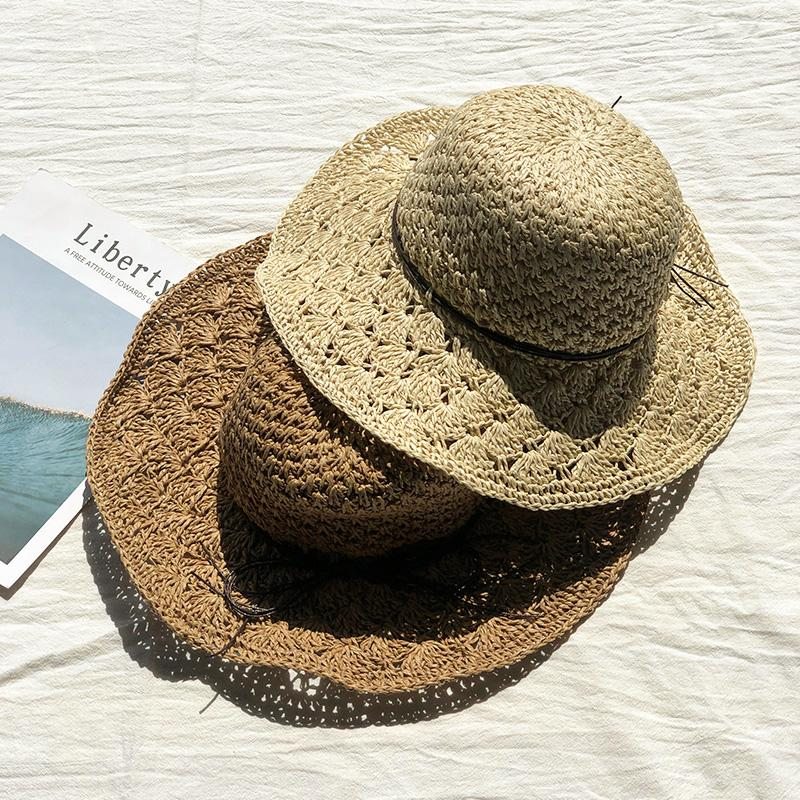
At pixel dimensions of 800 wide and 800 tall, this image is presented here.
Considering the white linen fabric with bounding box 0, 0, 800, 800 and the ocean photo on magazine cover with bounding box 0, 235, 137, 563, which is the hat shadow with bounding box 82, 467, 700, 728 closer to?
the white linen fabric with bounding box 0, 0, 800, 800

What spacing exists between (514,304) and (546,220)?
0.20ft

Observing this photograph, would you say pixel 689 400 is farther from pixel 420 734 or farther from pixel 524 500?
pixel 420 734

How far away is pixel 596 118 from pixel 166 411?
1.46ft

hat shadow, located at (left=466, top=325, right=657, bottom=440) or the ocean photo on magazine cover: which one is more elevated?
hat shadow, located at (left=466, top=325, right=657, bottom=440)

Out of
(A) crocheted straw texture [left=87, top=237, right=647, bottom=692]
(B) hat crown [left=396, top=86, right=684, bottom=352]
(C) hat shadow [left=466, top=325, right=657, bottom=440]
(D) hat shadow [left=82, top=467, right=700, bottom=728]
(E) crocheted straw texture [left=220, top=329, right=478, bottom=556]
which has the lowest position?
(D) hat shadow [left=82, top=467, right=700, bottom=728]

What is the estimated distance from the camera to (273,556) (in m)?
0.78

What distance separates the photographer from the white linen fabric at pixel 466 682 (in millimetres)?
797

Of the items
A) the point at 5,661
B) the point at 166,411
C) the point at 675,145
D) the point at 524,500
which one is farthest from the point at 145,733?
the point at 675,145

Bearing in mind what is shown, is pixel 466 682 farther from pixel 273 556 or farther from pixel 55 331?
pixel 55 331

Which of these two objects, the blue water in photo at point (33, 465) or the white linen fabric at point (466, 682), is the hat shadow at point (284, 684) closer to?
the white linen fabric at point (466, 682)

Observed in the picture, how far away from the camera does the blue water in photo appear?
87 centimetres

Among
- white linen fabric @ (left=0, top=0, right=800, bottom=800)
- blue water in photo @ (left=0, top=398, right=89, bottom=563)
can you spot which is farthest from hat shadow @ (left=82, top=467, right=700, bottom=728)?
blue water in photo @ (left=0, top=398, right=89, bottom=563)

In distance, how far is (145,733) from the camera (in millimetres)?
800

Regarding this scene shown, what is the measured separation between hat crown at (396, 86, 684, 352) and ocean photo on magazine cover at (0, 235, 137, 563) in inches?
17.4
